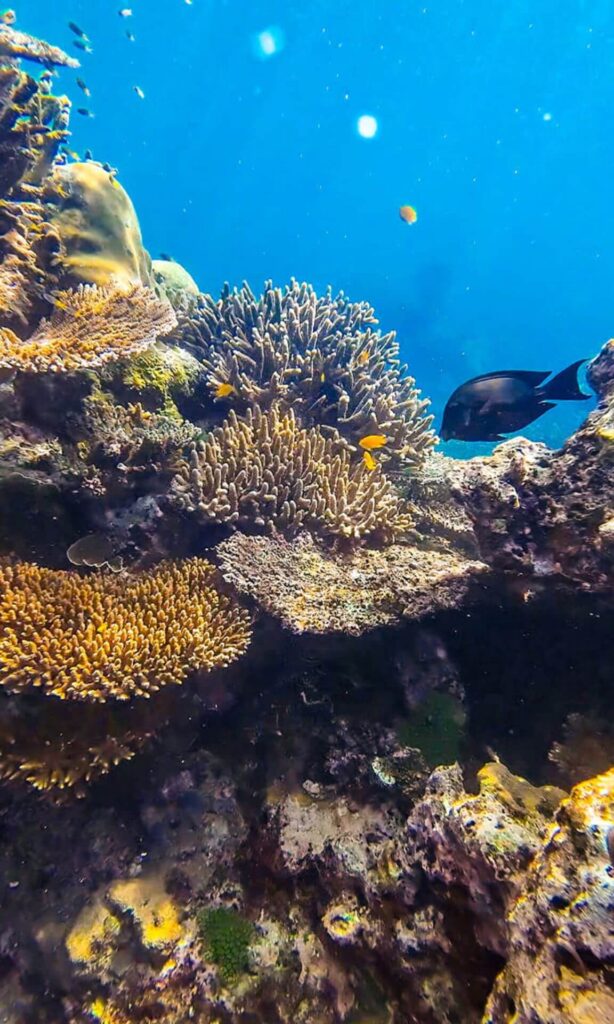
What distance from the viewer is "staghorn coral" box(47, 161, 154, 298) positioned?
5.46 m

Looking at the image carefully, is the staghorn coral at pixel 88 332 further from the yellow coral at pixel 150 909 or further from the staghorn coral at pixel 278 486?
the yellow coral at pixel 150 909

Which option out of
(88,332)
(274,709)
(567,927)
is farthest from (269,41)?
(567,927)

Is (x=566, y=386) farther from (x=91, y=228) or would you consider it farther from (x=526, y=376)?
(x=91, y=228)

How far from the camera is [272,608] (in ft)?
11.1

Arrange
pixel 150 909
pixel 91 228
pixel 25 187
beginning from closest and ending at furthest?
pixel 150 909, pixel 91 228, pixel 25 187

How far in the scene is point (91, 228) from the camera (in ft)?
18.8

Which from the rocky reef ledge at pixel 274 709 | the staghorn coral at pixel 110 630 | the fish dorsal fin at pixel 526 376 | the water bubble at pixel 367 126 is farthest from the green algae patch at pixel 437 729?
the water bubble at pixel 367 126

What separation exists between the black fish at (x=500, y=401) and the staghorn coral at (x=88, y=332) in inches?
108

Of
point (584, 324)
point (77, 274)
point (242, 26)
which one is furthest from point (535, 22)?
point (77, 274)

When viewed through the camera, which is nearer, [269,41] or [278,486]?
[278,486]

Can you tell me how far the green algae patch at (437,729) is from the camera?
3131 mm

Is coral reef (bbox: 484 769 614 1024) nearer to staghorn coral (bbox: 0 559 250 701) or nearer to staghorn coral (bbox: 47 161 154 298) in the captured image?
staghorn coral (bbox: 0 559 250 701)

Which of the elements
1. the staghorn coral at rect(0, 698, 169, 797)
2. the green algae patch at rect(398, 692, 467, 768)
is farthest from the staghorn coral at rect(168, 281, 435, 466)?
the staghorn coral at rect(0, 698, 169, 797)

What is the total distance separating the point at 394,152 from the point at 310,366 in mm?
84863
